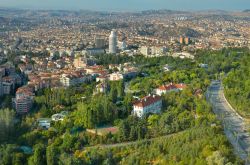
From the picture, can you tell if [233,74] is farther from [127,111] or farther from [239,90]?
[127,111]

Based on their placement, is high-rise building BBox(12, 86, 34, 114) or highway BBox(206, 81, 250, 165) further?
high-rise building BBox(12, 86, 34, 114)

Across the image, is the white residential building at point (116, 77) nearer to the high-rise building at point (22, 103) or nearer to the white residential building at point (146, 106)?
the high-rise building at point (22, 103)

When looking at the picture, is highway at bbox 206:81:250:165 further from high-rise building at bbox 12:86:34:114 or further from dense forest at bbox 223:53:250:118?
high-rise building at bbox 12:86:34:114

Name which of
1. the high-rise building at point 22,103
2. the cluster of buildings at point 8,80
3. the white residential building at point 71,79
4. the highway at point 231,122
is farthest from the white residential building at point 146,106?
the cluster of buildings at point 8,80

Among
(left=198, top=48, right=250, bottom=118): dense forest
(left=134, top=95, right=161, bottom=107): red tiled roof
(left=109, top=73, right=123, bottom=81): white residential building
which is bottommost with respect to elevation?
(left=109, top=73, right=123, bottom=81): white residential building

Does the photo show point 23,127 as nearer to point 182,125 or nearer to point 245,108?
point 182,125

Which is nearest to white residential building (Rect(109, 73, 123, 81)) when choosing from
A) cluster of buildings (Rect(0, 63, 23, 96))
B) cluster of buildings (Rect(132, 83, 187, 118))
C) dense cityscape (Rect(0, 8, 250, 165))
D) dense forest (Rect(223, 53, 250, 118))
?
dense cityscape (Rect(0, 8, 250, 165))

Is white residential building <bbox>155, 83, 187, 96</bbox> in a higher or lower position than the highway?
higher

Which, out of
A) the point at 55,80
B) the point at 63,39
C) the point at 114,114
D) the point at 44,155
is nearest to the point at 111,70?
the point at 55,80
